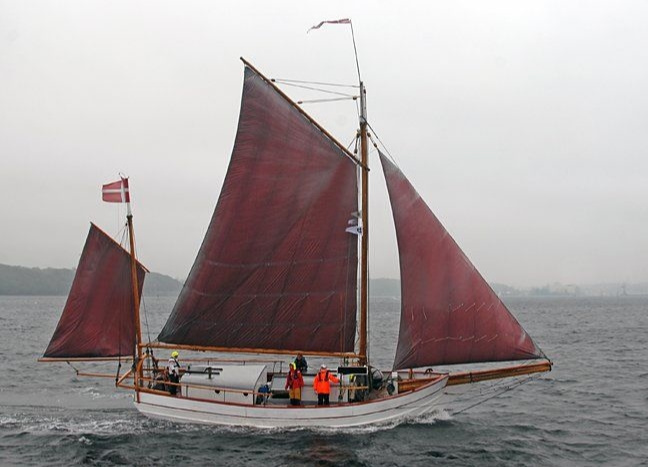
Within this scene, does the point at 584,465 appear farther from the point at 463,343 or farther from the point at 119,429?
the point at 119,429

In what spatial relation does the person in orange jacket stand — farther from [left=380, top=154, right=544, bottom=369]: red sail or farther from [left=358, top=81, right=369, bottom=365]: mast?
[left=380, top=154, right=544, bottom=369]: red sail

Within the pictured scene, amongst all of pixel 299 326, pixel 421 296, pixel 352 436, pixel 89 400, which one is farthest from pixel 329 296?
pixel 89 400

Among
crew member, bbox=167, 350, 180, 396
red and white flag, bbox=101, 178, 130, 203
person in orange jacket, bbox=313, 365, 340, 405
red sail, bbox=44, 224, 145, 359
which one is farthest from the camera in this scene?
red and white flag, bbox=101, 178, 130, 203

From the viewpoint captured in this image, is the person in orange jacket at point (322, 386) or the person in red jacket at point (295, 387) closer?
the person in orange jacket at point (322, 386)

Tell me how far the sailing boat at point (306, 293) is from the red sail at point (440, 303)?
0.14 ft

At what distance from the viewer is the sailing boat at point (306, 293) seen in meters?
26.9

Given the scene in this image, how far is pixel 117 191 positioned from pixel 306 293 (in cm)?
1050

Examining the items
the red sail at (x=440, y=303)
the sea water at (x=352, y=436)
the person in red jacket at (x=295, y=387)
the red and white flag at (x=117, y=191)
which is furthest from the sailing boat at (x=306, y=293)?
the red and white flag at (x=117, y=191)

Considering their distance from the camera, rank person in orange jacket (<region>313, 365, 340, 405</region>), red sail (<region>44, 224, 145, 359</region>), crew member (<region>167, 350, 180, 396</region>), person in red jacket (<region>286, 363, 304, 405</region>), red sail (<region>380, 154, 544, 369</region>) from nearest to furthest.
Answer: person in orange jacket (<region>313, 365, 340, 405</region>) < red sail (<region>380, 154, 544, 369</region>) < person in red jacket (<region>286, 363, 304, 405</region>) < crew member (<region>167, 350, 180, 396</region>) < red sail (<region>44, 224, 145, 359</region>)

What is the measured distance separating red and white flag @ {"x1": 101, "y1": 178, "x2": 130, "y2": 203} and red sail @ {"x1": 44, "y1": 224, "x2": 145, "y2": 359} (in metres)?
1.55

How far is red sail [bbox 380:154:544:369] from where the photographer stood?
26.6 metres

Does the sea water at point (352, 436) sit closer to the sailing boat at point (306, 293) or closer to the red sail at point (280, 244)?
the sailing boat at point (306, 293)

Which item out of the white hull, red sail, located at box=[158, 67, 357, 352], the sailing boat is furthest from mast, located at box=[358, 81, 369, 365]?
the white hull

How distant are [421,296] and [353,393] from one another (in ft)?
16.5
